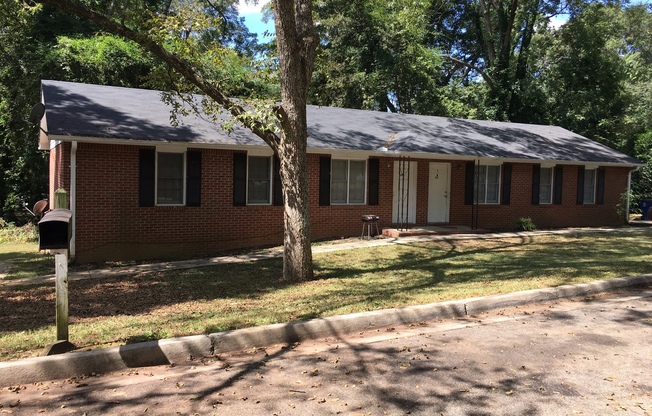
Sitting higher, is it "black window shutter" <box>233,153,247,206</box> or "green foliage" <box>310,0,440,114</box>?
"green foliage" <box>310,0,440,114</box>

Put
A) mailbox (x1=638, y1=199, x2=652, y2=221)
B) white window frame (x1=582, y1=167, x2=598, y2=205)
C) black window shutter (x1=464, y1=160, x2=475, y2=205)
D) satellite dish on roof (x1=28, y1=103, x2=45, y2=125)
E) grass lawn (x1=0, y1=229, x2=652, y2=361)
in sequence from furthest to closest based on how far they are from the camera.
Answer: mailbox (x1=638, y1=199, x2=652, y2=221) → white window frame (x1=582, y1=167, x2=598, y2=205) → black window shutter (x1=464, y1=160, x2=475, y2=205) → satellite dish on roof (x1=28, y1=103, x2=45, y2=125) → grass lawn (x1=0, y1=229, x2=652, y2=361)

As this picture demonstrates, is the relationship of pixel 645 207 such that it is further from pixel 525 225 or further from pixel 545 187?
pixel 525 225

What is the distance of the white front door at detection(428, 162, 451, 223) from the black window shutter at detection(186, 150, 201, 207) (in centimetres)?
747

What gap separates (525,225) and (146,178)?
39.1 ft

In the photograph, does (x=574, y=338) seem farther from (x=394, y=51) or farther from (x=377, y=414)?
(x=394, y=51)

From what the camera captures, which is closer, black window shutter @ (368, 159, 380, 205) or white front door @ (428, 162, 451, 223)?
black window shutter @ (368, 159, 380, 205)

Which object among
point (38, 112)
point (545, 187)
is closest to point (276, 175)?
point (38, 112)

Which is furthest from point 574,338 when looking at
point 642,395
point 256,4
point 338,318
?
point 256,4

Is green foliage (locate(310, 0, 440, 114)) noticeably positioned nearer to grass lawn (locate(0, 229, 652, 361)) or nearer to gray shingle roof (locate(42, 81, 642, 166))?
gray shingle roof (locate(42, 81, 642, 166))

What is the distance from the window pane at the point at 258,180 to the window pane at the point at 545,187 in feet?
33.3

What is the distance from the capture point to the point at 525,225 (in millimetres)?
17016

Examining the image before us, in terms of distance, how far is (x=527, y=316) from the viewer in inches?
273

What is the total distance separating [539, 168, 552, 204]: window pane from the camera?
720 inches

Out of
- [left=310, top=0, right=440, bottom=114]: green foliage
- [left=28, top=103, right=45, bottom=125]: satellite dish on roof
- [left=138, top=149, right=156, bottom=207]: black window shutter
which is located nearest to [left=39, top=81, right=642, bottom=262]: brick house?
[left=138, top=149, right=156, bottom=207]: black window shutter
